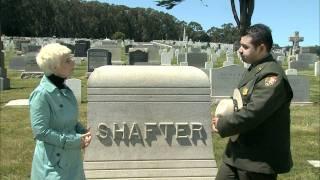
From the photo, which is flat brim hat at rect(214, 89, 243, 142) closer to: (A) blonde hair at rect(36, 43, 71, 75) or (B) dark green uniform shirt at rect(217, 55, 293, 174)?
(B) dark green uniform shirt at rect(217, 55, 293, 174)

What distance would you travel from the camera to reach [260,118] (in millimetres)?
3633

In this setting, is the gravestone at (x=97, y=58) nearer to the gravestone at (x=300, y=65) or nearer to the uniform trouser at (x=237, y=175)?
the gravestone at (x=300, y=65)

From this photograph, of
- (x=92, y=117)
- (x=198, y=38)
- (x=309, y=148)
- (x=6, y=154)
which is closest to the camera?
(x=92, y=117)

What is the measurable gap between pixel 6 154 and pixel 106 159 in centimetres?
325

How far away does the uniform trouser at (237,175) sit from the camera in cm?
380

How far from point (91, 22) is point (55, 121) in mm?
109466

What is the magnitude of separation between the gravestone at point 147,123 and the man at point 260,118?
1874mm

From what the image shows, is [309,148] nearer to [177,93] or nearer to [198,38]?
[177,93]

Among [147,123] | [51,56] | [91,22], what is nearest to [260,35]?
[51,56]

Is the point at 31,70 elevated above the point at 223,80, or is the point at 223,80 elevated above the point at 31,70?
the point at 223,80

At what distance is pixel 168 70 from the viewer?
575 centimetres

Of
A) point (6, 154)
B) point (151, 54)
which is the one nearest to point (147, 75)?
point (6, 154)

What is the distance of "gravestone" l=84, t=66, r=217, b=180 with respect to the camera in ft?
18.4

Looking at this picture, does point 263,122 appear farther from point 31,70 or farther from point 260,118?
point 31,70
